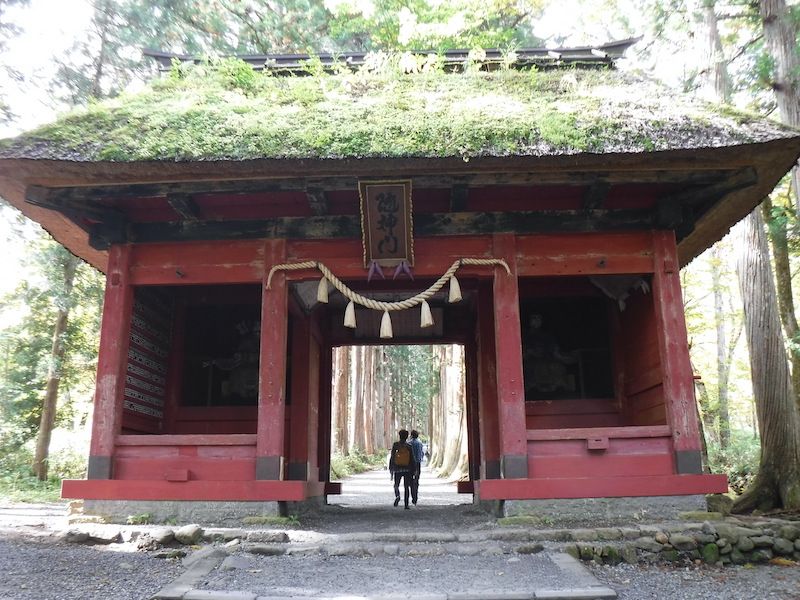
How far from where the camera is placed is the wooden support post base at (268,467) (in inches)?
246

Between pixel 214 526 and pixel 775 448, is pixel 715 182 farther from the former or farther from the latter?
pixel 214 526

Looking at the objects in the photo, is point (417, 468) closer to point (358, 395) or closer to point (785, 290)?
point (785, 290)

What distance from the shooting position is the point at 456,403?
20.8 meters

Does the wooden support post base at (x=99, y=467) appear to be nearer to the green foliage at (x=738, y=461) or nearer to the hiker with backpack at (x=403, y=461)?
the hiker with backpack at (x=403, y=461)

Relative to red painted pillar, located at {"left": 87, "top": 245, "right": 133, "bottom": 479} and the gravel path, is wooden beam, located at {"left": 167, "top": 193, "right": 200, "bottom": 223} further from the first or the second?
the gravel path

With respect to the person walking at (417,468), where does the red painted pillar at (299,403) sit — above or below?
above

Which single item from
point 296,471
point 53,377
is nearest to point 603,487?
point 296,471

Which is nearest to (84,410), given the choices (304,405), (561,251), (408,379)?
(304,405)

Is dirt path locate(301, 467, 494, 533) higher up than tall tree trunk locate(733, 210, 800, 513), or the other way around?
tall tree trunk locate(733, 210, 800, 513)


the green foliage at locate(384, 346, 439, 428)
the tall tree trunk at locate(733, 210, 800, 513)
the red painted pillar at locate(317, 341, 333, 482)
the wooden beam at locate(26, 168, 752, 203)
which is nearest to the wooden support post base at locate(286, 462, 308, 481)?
the red painted pillar at locate(317, 341, 333, 482)

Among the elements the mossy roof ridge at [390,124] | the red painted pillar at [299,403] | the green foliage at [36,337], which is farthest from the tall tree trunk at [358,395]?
the mossy roof ridge at [390,124]

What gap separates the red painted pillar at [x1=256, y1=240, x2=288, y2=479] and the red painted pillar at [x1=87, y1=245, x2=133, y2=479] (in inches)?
65.1

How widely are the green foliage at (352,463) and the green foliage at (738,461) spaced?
11.6 m

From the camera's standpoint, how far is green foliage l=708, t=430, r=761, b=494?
11.3 m
